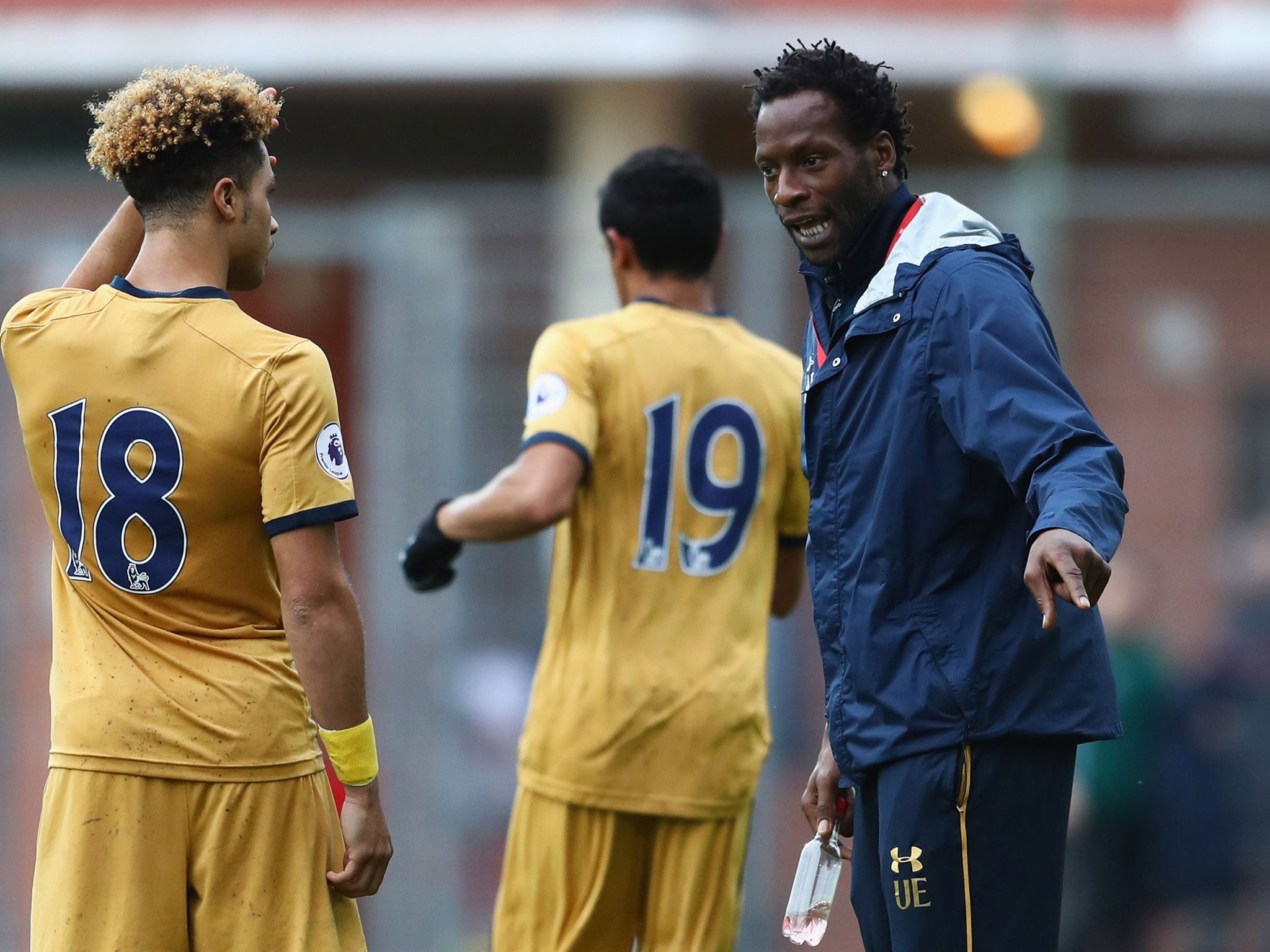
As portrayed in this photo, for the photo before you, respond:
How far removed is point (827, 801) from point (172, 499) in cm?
148

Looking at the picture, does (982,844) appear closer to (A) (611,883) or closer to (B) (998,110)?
(A) (611,883)

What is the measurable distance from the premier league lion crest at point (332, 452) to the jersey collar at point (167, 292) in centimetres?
33

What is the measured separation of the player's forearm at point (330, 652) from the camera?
3.17 metres

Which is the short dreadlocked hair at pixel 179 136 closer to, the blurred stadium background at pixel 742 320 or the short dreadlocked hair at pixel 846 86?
the short dreadlocked hair at pixel 846 86

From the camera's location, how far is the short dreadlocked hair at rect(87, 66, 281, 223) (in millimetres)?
3184

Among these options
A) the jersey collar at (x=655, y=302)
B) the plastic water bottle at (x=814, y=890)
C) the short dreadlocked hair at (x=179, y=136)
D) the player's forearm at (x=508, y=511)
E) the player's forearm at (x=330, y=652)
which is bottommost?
the plastic water bottle at (x=814, y=890)

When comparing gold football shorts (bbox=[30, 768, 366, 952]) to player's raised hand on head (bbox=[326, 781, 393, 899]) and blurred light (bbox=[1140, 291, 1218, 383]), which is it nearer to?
player's raised hand on head (bbox=[326, 781, 393, 899])

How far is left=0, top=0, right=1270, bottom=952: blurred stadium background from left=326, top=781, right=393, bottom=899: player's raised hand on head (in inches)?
162

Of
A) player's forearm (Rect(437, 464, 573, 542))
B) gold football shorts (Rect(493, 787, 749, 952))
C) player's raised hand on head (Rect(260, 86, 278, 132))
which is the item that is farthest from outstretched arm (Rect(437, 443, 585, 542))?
player's raised hand on head (Rect(260, 86, 278, 132))

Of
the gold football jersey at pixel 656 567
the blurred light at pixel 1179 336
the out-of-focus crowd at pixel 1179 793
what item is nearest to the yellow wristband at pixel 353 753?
the gold football jersey at pixel 656 567

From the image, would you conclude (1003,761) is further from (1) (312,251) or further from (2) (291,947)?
(1) (312,251)

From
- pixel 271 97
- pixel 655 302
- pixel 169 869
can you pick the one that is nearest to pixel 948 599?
pixel 169 869

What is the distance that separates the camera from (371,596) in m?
7.73

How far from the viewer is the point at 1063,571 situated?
2615 millimetres
